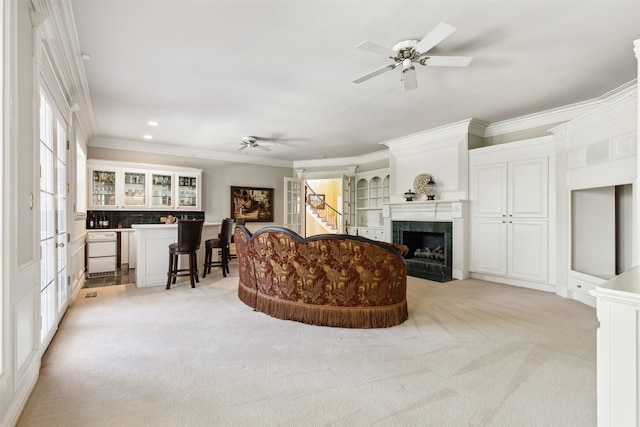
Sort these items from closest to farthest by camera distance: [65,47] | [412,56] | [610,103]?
[65,47] → [412,56] → [610,103]

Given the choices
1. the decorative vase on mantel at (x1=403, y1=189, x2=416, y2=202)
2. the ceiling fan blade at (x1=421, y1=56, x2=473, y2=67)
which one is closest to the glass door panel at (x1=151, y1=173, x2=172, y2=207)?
the decorative vase on mantel at (x1=403, y1=189, x2=416, y2=202)

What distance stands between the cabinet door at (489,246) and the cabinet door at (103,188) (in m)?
6.89

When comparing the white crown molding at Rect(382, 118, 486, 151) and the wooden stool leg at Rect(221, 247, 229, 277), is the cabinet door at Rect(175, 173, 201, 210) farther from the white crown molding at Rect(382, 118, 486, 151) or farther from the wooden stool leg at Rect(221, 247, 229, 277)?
the white crown molding at Rect(382, 118, 486, 151)

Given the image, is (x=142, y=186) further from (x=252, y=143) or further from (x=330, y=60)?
(x=330, y=60)

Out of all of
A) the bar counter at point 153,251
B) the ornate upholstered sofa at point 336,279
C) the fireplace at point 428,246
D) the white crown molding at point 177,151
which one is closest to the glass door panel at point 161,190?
the white crown molding at point 177,151

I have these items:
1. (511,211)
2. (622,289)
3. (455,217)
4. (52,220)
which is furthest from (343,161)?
(622,289)

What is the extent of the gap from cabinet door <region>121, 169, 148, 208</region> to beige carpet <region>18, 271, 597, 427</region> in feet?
11.1

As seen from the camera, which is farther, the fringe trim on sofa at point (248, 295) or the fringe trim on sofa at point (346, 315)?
the fringe trim on sofa at point (248, 295)

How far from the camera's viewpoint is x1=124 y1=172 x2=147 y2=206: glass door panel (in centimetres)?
637

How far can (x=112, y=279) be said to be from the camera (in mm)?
5066

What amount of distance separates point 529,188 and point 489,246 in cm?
107

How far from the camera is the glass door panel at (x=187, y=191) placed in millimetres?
6957

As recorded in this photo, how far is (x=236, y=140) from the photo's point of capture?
6355 millimetres

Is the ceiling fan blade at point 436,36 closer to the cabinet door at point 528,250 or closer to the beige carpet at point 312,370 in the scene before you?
the beige carpet at point 312,370
